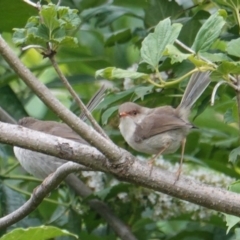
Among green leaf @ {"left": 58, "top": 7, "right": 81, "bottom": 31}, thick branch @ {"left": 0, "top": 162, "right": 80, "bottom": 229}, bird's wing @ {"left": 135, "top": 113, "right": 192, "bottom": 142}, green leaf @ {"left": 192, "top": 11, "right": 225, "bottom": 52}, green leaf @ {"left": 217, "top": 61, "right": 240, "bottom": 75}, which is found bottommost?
bird's wing @ {"left": 135, "top": 113, "right": 192, "bottom": 142}

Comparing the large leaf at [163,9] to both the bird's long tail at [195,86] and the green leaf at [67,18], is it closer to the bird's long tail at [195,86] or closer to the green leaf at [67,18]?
the bird's long tail at [195,86]

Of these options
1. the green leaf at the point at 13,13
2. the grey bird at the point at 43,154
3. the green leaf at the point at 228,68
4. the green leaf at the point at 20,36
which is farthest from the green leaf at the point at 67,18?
the grey bird at the point at 43,154

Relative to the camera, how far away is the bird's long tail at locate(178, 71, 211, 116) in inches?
131

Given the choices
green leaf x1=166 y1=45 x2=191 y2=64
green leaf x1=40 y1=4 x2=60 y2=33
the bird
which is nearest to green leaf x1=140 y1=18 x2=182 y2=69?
green leaf x1=166 y1=45 x2=191 y2=64

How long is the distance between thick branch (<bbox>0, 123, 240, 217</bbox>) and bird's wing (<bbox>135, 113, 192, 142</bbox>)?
1.11 m

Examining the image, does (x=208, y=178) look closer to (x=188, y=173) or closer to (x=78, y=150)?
(x=188, y=173)

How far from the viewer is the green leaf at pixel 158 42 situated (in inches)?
100

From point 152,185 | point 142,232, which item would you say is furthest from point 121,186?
point 152,185

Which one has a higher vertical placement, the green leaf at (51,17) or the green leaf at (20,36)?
the green leaf at (51,17)

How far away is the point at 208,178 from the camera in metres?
4.04

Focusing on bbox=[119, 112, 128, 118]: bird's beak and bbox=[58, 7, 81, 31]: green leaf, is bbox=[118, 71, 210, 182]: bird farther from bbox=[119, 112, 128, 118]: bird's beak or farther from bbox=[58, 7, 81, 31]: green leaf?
bbox=[58, 7, 81, 31]: green leaf

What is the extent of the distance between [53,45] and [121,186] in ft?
5.20

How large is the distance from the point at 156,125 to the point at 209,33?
1.21m

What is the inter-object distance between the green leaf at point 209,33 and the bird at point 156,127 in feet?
3.05
